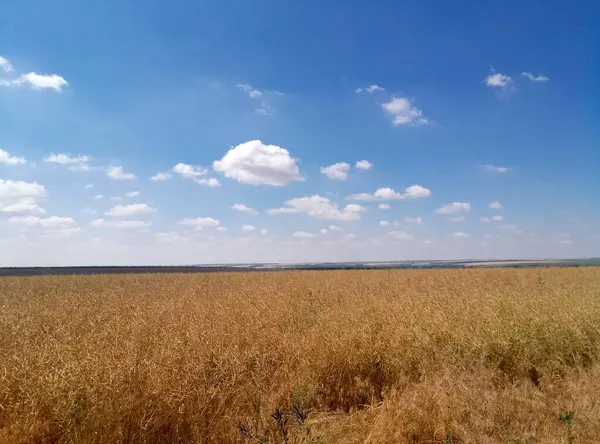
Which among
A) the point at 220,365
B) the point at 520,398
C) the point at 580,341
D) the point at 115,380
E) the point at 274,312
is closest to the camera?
the point at 115,380

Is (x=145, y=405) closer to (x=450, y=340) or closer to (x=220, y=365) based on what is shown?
(x=220, y=365)

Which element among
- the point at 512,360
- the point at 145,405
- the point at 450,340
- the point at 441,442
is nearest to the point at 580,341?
the point at 512,360

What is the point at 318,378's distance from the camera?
16.6 feet

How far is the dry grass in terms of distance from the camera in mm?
3709

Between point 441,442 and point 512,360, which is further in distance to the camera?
point 512,360

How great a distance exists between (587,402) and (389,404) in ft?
7.93

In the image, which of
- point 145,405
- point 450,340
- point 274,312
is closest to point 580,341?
point 450,340

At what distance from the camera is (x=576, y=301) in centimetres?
850

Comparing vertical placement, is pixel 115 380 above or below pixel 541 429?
above

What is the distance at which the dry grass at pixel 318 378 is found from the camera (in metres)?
3.71

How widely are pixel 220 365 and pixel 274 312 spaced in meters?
3.55

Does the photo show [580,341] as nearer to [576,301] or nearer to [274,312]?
[576,301]

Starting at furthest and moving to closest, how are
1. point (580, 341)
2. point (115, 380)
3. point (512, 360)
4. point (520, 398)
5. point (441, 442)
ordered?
point (580, 341), point (512, 360), point (520, 398), point (115, 380), point (441, 442)

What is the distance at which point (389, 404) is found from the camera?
4.29 m
